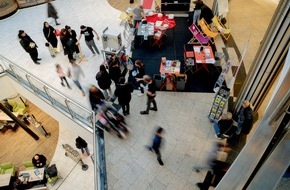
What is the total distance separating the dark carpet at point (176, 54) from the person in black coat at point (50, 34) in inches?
125

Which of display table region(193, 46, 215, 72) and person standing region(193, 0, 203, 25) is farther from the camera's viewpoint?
person standing region(193, 0, 203, 25)

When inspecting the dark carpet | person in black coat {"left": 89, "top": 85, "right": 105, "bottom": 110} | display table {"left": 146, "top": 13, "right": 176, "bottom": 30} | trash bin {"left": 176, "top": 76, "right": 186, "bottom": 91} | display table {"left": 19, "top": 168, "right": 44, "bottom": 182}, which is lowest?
display table {"left": 19, "top": 168, "right": 44, "bottom": 182}

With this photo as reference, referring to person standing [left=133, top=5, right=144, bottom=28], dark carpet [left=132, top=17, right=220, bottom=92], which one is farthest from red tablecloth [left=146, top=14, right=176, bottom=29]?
person standing [left=133, top=5, right=144, bottom=28]

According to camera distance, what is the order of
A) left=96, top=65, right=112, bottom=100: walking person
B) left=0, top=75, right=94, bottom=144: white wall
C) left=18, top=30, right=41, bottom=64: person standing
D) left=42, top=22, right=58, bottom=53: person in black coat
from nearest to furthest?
left=96, top=65, right=112, bottom=100: walking person, left=0, top=75, right=94, bottom=144: white wall, left=18, top=30, right=41, bottom=64: person standing, left=42, top=22, right=58, bottom=53: person in black coat

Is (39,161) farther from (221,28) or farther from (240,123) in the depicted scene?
(221,28)

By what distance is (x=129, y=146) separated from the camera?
22.1ft

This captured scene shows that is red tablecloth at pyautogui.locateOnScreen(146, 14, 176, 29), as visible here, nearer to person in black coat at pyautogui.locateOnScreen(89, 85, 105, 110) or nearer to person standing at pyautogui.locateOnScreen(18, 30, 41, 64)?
person standing at pyautogui.locateOnScreen(18, 30, 41, 64)

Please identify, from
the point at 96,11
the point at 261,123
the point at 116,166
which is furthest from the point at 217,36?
the point at 261,123

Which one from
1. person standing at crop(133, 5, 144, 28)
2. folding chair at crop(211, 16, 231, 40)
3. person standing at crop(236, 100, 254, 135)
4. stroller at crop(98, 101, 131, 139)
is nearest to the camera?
person standing at crop(236, 100, 254, 135)

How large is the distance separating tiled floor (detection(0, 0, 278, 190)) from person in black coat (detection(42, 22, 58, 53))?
1.71 ft

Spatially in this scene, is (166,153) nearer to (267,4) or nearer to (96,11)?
(96,11)

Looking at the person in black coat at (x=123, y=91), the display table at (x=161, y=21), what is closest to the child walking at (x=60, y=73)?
the person in black coat at (x=123, y=91)

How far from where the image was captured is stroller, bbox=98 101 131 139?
22.6 feet

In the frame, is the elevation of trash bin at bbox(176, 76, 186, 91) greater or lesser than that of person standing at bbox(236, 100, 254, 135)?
lesser
